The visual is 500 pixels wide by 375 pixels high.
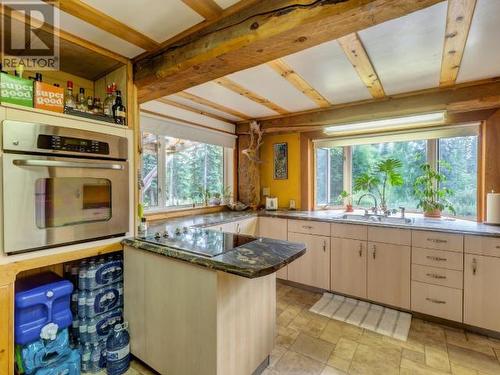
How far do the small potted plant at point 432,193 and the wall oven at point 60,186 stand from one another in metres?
3.11

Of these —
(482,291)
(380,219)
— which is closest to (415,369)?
(482,291)

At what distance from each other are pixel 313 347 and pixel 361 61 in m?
2.32

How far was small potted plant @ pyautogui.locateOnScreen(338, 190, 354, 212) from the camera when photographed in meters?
3.39

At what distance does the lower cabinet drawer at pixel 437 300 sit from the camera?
7.29 feet

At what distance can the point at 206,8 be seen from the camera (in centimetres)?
137

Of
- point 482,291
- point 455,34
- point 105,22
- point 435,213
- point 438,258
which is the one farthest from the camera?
point 435,213

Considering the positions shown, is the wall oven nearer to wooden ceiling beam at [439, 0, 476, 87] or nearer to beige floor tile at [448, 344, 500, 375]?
wooden ceiling beam at [439, 0, 476, 87]

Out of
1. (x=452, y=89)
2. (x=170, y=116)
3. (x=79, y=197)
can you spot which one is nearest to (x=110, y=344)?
(x=79, y=197)

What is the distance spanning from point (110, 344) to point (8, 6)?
2.11 meters

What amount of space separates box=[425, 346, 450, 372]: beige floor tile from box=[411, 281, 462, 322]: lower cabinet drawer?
45cm

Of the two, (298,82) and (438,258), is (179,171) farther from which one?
(438,258)

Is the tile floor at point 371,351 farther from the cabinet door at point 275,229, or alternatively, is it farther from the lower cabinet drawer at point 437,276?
the cabinet door at point 275,229

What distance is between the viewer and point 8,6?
1347 millimetres

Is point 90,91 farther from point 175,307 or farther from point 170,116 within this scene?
point 175,307
